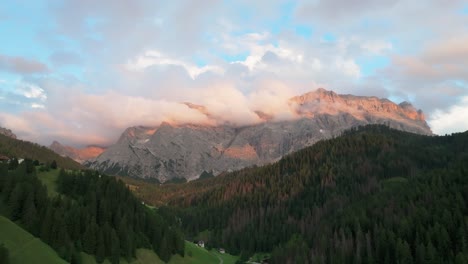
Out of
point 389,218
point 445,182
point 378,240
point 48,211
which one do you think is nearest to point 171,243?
point 48,211

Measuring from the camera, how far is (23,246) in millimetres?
97062

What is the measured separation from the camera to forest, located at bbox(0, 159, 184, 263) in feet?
360

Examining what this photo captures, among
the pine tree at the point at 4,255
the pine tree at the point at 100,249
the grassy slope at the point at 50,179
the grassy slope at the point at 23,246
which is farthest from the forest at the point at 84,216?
the grassy slope at the point at 23,246

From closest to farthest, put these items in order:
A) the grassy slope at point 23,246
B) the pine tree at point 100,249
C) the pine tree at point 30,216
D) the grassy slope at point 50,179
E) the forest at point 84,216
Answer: the grassy slope at point 23,246, the pine tree at point 30,216, the forest at point 84,216, the pine tree at point 100,249, the grassy slope at point 50,179

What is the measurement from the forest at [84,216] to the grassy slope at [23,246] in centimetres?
439

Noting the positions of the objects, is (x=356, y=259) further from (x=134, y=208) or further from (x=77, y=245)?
(x=77, y=245)

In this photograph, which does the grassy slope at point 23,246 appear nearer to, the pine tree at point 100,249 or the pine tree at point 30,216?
the pine tree at point 30,216

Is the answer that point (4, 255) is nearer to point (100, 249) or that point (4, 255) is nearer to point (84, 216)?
point (100, 249)

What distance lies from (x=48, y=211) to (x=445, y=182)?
168299mm

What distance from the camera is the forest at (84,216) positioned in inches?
4326

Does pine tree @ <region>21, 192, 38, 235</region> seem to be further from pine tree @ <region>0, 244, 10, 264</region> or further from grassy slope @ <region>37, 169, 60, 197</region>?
pine tree @ <region>0, 244, 10, 264</region>

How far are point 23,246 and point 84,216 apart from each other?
25.7 meters

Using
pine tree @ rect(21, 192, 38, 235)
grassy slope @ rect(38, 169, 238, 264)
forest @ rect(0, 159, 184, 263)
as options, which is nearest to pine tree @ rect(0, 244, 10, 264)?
forest @ rect(0, 159, 184, 263)

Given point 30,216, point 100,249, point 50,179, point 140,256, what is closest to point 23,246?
point 30,216
